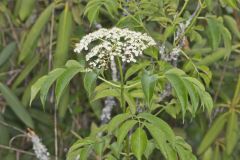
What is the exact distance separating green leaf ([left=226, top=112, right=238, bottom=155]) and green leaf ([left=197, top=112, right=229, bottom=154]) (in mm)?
35

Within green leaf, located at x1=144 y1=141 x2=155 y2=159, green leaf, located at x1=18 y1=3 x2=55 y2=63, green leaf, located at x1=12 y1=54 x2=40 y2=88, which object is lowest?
green leaf, located at x1=144 y1=141 x2=155 y2=159

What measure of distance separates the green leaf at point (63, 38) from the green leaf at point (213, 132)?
1.85ft

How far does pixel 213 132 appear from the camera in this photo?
2.08 m

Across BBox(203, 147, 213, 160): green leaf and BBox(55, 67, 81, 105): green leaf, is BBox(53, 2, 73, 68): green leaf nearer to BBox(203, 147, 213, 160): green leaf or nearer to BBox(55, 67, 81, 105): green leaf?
BBox(203, 147, 213, 160): green leaf

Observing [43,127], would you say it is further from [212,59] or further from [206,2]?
[206,2]

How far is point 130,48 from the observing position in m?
1.17

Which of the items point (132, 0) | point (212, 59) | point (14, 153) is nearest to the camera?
point (132, 0)

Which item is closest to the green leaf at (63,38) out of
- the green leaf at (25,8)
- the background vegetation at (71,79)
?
the background vegetation at (71,79)

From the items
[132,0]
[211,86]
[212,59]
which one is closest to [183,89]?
[132,0]

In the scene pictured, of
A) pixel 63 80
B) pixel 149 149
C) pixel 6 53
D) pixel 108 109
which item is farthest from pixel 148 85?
pixel 6 53

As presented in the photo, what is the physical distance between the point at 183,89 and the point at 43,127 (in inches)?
48.9

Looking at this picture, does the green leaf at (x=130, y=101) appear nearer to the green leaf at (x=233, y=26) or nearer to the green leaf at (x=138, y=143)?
the green leaf at (x=138, y=143)

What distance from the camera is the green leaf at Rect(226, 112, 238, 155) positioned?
202 centimetres

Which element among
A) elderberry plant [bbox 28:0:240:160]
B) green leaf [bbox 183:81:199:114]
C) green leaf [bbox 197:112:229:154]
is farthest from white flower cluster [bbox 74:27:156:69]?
green leaf [bbox 197:112:229:154]
